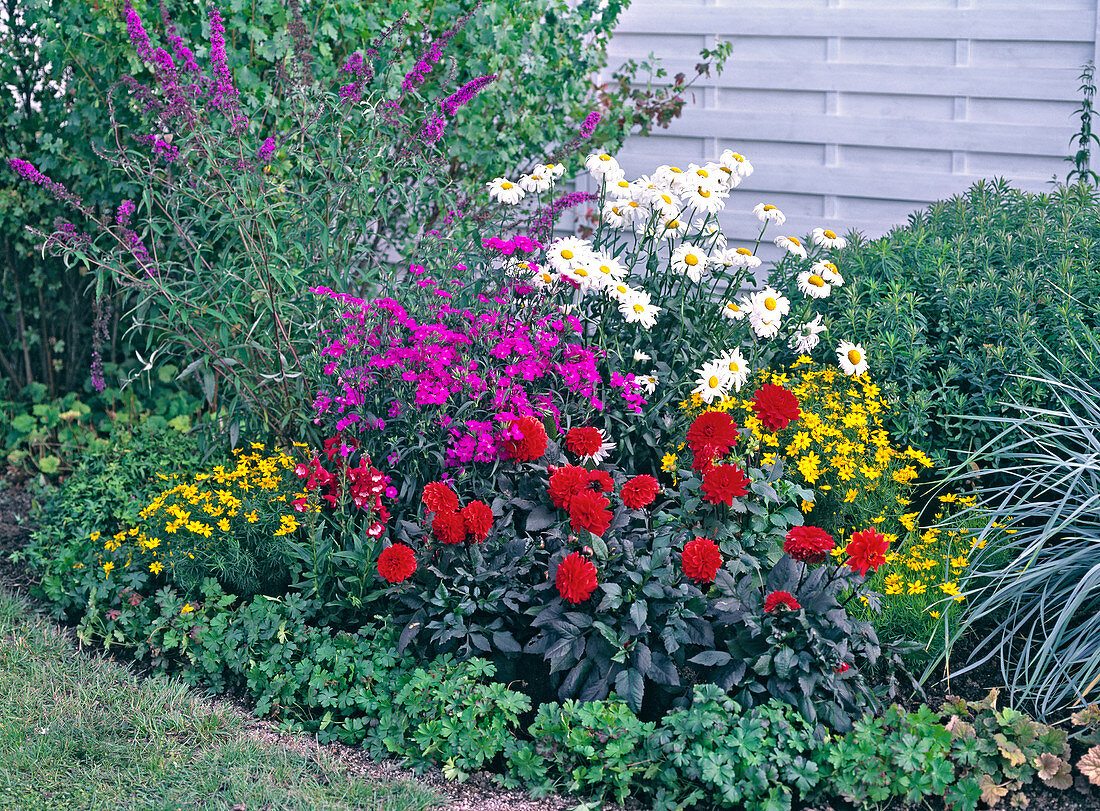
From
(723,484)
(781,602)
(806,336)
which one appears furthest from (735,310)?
(781,602)

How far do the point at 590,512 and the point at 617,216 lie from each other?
4.19 ft

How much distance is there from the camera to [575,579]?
8.34 feet

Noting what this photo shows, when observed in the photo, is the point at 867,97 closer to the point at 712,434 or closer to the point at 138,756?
the point at 712,434

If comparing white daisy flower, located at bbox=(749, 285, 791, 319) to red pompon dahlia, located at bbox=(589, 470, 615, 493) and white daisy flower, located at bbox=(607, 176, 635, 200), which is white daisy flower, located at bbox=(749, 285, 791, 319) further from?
red pompon dahlia, located at bbox=(589, 470, 615, 493)

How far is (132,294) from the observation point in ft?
15.3

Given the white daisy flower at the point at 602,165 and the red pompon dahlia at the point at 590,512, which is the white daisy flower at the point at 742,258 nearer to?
the white daisy flower at the point at 602,165

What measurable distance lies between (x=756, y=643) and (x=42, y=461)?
139 inches

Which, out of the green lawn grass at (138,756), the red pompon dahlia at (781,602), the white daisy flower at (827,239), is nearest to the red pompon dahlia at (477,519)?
the green lawn grass at (138,756)

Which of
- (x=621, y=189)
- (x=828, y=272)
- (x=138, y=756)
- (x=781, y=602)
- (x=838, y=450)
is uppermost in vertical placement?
(x=621, y=189)

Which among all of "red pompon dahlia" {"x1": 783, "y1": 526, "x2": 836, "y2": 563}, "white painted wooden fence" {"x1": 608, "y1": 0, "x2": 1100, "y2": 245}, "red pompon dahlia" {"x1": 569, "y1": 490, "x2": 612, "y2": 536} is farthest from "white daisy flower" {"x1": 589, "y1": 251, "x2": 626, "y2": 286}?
"white painted wooden fence" {"x1": 608, "y1": 0, "x2": 1100, "y2": 245}

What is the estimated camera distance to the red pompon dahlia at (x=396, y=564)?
270 centimetres

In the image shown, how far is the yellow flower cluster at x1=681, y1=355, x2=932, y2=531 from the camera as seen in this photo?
10.5 ft

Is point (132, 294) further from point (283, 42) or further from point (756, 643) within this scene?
point (756, 643)

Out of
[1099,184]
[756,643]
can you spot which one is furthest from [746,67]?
[756,643]
